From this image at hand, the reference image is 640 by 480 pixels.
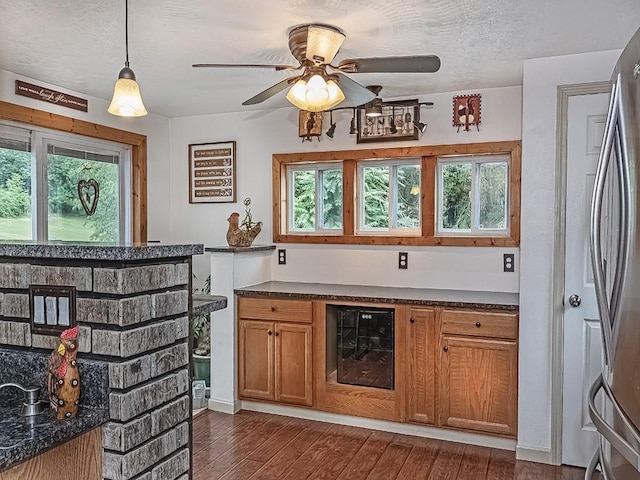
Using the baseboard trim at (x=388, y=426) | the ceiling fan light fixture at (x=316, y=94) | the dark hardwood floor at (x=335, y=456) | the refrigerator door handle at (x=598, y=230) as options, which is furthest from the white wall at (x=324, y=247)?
the refrigerator door handle at (x=598, y=230)

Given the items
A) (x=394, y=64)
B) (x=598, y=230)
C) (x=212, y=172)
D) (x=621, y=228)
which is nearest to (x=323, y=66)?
(x=394, y=64)

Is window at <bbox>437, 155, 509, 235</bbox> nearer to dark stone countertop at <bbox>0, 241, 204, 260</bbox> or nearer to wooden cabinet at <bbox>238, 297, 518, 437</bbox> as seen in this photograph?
wooden cabinet at <bbox>238, 297, 518, 437</bbox>

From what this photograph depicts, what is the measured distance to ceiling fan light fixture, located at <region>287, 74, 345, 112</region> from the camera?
244cm

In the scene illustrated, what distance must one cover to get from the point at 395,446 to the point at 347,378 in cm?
56

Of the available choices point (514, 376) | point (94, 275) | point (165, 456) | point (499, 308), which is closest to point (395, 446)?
point (514, 376)

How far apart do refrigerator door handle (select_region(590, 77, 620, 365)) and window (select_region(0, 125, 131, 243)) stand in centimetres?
293

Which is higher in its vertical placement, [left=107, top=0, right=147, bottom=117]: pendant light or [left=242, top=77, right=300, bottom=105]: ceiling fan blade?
[left=242, top=77, right=300, bottom=105]: ceiling fan blade

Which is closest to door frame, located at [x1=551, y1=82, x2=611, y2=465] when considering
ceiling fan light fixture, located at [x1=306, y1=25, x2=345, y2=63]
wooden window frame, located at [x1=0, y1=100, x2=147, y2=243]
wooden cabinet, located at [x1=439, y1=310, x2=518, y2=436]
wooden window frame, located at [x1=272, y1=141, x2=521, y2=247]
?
wooden cabinet, located at [x1=439, y1=310, x2=518, y2=436]

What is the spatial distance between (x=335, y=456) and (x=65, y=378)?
2283 mm

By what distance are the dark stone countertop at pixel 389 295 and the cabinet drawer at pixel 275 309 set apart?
0.15 feet

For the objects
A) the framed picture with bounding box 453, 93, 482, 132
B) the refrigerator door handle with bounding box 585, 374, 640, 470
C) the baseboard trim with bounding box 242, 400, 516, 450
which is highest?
the framed picture with bounding box 453, 93, 482, 132

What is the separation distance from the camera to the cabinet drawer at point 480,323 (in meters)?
3.13

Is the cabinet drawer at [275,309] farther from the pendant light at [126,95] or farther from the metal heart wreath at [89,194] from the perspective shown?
the pendant light at [126,95]

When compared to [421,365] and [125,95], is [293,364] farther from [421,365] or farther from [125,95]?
[125,95]
